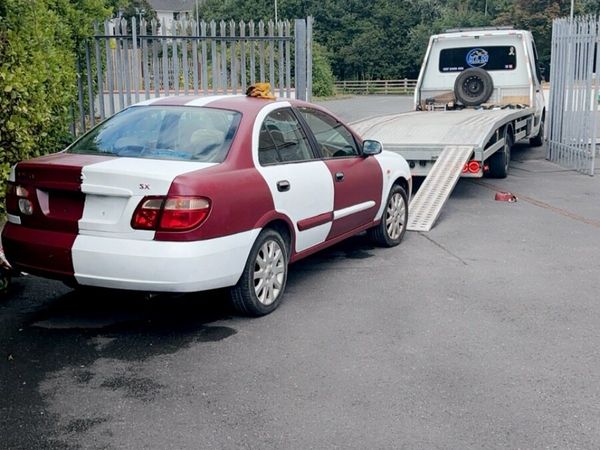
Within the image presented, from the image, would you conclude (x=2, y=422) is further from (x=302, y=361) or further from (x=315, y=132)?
(x=315, y=132)

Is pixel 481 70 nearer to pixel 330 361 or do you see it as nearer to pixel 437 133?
pixel 437 133

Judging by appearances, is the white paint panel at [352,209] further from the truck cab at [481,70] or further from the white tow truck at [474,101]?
the truck cab at [481,70]

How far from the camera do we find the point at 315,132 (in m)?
6.53

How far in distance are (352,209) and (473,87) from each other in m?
8.51

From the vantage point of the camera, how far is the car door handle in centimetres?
559

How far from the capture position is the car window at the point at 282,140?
5695mm

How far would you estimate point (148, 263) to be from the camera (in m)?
4.76

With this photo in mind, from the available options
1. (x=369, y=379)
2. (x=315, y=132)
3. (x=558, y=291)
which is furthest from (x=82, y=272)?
(x=558, y=291)

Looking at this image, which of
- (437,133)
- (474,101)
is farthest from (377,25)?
(437,133)

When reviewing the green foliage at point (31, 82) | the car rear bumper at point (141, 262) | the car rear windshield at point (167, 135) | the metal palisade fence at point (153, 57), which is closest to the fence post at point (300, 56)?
the metal palisade fence at point (153, 57)

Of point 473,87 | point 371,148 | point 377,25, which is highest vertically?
point 377,25

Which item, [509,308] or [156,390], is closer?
[156,390]

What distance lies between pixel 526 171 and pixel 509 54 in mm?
2432

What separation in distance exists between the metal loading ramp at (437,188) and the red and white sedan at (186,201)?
250 cm
